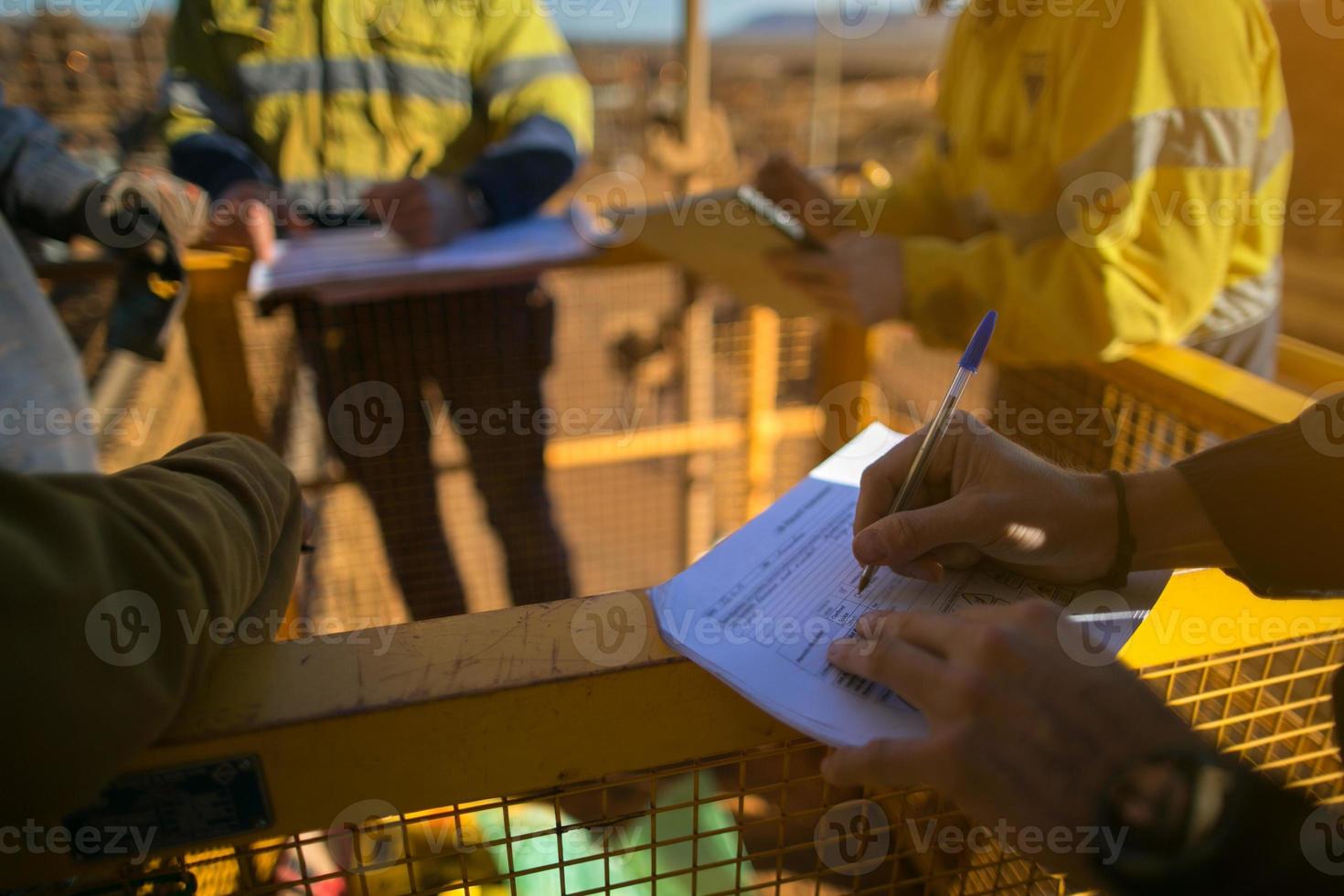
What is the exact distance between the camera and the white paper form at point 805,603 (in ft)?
1.98

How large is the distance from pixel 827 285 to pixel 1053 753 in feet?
3.75


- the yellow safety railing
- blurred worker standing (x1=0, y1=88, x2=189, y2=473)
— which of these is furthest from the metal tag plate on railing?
blurred worker standing (x1=0, y1=88, x2=189, y2=473)

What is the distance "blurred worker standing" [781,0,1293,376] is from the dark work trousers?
84cm

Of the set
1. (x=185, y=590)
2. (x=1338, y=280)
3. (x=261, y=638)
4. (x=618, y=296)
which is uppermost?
(x=185, y=590)

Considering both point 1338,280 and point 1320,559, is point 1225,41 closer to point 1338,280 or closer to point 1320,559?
point 1320,559

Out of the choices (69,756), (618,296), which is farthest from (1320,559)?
(618,296)

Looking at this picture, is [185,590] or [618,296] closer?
[185,590]

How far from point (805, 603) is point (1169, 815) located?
1.00 ft

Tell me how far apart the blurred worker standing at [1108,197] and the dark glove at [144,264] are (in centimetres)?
116

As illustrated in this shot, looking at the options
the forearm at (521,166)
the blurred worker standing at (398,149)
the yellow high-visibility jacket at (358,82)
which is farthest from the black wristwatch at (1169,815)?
the yellow high-visibility jacket at (358,82)

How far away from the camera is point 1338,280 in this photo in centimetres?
795

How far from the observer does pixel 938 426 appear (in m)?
0.73

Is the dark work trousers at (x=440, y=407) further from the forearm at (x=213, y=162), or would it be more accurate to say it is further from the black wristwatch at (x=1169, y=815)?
the black wristwatch at (x=1169, y=815)

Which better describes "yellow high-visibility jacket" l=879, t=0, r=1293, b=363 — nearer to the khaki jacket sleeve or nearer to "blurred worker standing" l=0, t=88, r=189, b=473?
the khaki jacket sleeve
